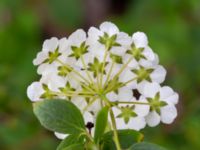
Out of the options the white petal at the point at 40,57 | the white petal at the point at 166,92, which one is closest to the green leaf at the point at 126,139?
the white petal at the point at 166,92

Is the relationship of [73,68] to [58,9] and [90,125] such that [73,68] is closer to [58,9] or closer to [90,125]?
[90,125]

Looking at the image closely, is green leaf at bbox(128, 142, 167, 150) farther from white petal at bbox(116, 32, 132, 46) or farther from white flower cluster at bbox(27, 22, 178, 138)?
white petal at bbox(116, 32, 132, 46)

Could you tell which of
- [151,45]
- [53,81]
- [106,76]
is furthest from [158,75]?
[151,45]

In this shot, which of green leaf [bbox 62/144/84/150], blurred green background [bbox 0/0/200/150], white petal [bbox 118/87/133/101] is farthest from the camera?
blurred green background [bbox 0/0/200/150]

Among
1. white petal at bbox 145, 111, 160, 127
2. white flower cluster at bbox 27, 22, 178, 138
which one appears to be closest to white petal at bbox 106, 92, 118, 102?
white flower cluster at bbox 27, 22, 178, 138

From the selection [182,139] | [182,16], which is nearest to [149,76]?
[182,139]

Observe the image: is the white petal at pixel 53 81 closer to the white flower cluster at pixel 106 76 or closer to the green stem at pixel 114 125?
the white flower cluster at pixel 106 76
